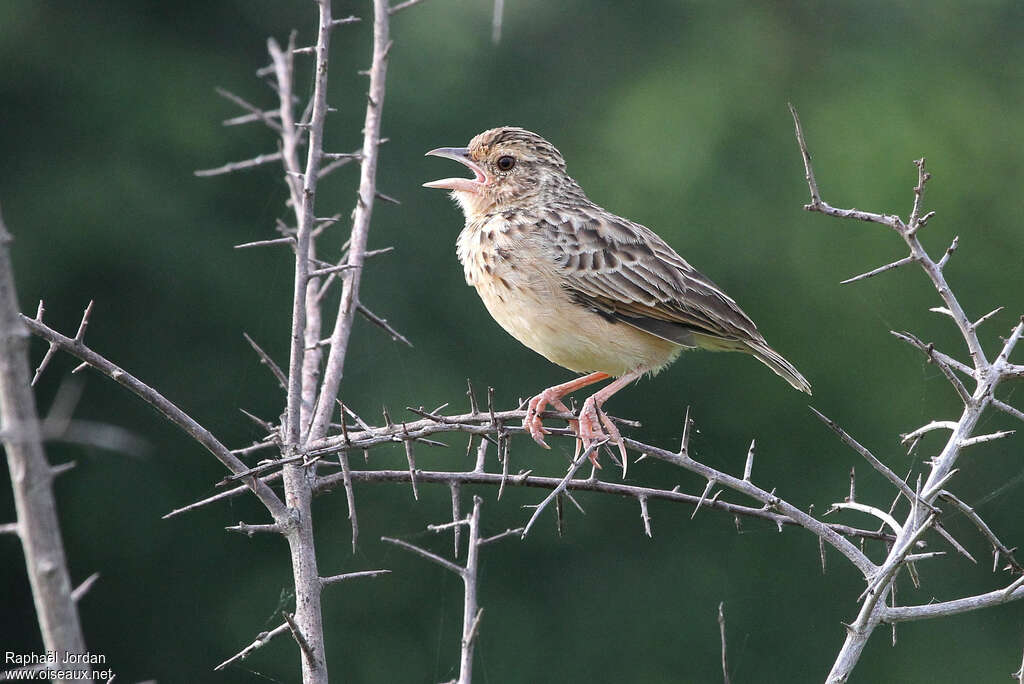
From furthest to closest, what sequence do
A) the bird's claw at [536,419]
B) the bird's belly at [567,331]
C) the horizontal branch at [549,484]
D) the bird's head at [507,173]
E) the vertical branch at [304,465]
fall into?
Result: the bird's head at [507,173] → the bird's belly at [567,331] → the bird's claw at [536,419] → the horizontal branch at [549,484] → the vertical branch at [304,465]

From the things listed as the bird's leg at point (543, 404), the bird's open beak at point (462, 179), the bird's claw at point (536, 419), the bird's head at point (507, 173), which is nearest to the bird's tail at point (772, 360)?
the bird's leg at point (543, 404)

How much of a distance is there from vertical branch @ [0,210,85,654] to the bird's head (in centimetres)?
359

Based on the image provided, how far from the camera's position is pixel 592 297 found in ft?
15.2

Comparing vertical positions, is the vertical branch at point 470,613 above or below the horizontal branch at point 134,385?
below

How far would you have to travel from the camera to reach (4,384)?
5.33ft

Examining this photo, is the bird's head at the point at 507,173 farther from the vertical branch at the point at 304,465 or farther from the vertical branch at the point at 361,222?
the vertical branch at the point at 304,465

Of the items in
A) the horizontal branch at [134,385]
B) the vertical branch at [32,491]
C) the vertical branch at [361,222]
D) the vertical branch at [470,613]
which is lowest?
the vertical branch at [470,613]

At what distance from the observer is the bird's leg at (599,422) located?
3656 mm

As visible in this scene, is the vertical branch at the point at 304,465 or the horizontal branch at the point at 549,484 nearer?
the vertical branch at the point at 304,465

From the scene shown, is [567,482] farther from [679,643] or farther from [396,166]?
[679,643]

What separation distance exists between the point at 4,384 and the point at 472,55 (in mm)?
13752

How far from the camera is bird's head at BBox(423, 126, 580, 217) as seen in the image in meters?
5.24

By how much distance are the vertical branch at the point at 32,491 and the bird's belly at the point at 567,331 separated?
2835 mm

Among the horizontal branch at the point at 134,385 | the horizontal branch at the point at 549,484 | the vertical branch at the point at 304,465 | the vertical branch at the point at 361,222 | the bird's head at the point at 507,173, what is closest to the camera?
the horizontal branch at the point at 134,385
